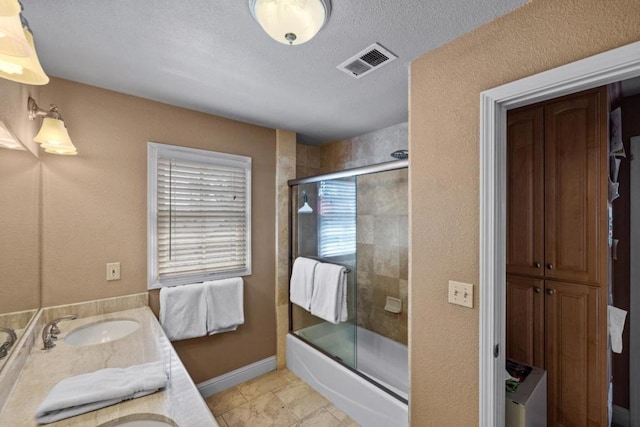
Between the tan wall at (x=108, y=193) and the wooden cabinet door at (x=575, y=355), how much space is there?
230cm

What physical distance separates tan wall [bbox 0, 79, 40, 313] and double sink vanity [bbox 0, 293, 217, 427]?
0.62ft

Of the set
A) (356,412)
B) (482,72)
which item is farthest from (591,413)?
(482,72)

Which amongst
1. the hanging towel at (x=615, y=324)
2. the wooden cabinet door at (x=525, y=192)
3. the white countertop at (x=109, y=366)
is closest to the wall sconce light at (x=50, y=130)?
the white countertop at (x=109, y=366)

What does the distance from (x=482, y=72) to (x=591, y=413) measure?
1953 mm

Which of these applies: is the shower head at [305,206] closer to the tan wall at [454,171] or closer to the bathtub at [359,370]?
the bathtub at [359,370]

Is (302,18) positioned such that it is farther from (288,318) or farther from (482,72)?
(288,318)

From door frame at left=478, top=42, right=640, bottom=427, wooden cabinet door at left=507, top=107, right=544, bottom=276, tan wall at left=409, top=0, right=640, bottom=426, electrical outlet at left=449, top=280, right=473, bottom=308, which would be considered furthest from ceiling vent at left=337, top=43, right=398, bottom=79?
electrical outlet at left=449, top=280, right=473, bottom=308

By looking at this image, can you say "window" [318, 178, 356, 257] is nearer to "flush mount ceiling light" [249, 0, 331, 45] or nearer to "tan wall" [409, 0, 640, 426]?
"tan wall" [409, 0, 640, 426]

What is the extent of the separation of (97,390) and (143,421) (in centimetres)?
22

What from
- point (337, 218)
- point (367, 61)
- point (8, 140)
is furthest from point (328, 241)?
point (8, 140)

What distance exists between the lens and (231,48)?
1.37 m

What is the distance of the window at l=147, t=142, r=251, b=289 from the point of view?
2014 mm

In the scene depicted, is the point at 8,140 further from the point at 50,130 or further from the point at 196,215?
the point at 196,215

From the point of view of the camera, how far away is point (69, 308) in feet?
5.53
